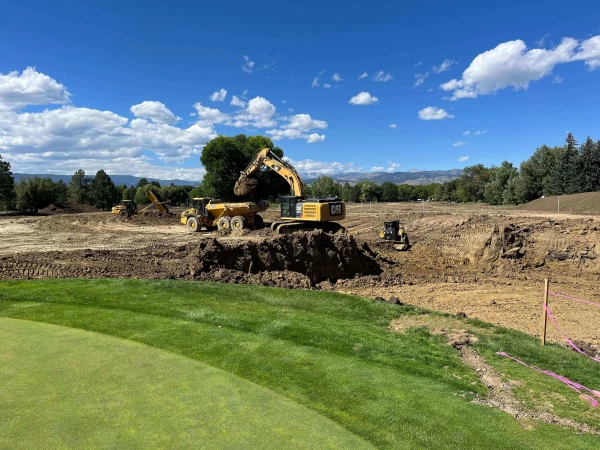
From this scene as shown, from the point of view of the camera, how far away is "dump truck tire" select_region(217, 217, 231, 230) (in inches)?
954

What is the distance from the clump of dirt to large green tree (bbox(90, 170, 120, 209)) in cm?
4377

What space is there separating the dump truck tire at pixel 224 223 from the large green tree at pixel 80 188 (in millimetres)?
47331

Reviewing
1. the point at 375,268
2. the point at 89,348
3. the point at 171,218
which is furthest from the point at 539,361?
the point at 171,218

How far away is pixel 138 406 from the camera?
389 cm

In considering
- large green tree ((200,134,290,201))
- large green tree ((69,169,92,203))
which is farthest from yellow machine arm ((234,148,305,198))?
large green tree ((69,169,92,203))

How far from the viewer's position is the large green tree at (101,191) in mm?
60531

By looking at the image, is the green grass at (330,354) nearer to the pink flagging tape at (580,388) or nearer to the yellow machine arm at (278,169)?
the pink flagging tape at (580,388)

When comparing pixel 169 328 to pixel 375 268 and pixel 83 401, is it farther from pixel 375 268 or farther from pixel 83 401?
pixel 375 268

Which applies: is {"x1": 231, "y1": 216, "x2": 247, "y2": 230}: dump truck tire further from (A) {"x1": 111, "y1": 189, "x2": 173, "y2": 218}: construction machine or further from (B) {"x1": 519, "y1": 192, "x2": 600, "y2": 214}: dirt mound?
(B) {"x1": 519, "y1": 192, "x2": 600, "y2": 214}: dirt mound

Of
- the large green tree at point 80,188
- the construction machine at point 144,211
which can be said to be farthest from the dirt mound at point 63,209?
the construction machine at point 144,211

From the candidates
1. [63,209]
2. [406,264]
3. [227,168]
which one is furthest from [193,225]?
[63,209]

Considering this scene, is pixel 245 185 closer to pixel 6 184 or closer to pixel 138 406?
pixel 138 406

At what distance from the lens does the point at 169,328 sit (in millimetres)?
6289

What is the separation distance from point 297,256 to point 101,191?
5581cm
